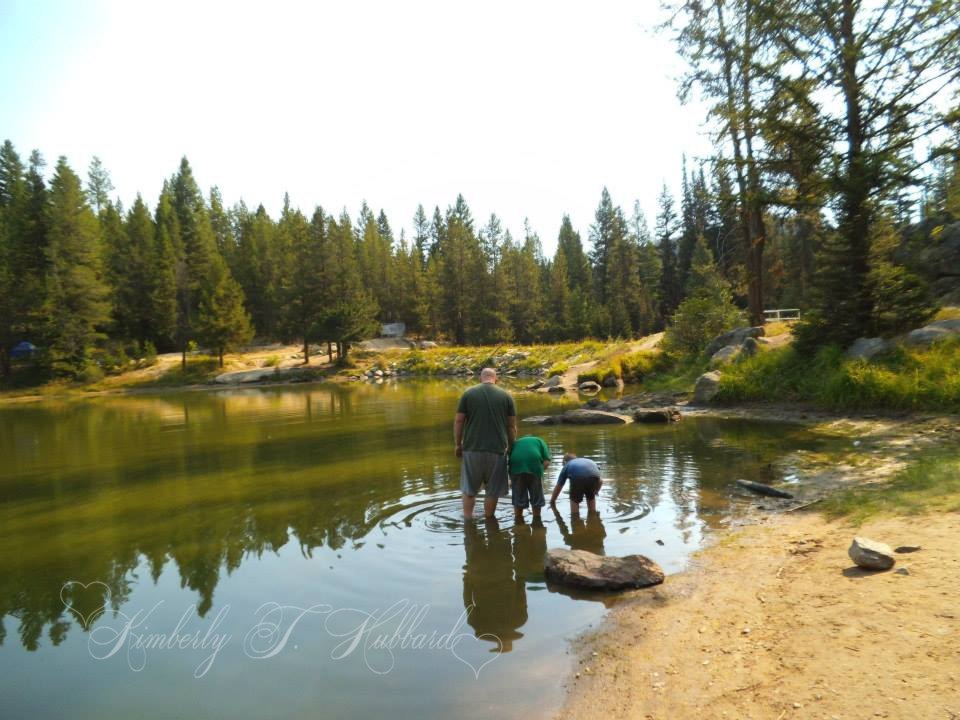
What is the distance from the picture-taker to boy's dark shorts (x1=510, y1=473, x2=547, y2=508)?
8.26 meters

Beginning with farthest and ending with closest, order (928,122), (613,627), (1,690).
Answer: (928,122), (613,627), (1,690)

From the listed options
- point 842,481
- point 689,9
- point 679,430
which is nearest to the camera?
point 842,481

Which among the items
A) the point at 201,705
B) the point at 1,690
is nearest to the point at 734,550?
the point at 201,705

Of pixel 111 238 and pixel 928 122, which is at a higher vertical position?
pixel 111 238

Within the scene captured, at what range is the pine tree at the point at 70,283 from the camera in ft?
162

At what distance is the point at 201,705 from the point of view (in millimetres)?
4320

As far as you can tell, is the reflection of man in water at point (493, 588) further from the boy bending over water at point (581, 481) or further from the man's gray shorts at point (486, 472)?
the boy bending over water at point (581, 481)

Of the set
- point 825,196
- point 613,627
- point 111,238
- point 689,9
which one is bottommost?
point 613,627

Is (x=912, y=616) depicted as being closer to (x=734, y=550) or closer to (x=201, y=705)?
(x=734, y=550)

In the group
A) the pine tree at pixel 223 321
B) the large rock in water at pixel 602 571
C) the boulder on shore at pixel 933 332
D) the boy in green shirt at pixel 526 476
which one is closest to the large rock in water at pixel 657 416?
the boulder on shore at pixel 933 332

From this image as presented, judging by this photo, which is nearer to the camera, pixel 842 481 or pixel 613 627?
pixel 613 627

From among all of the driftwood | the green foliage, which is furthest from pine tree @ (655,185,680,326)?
the driftwood

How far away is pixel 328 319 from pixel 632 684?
5432cm

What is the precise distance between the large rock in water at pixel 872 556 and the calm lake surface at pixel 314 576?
163cm
